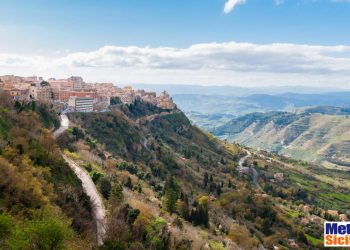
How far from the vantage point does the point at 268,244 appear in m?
75.1

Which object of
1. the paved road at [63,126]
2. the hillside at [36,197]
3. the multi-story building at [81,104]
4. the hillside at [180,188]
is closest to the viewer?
the hillside at [36,197]

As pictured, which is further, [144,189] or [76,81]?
[76,81]

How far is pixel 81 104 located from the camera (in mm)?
126625

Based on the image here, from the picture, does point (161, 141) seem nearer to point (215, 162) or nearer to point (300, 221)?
point (215, 162)

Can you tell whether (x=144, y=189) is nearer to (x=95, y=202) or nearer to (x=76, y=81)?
(x=95, y=202)

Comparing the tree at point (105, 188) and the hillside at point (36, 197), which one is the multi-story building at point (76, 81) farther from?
the tree at point (105, 188)

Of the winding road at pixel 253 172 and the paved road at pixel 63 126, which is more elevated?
the paved road at pixel 63 126

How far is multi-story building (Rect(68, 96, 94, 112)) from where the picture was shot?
124 metres

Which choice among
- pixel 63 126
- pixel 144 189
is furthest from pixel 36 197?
pixel 63 126

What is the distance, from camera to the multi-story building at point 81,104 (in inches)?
4892

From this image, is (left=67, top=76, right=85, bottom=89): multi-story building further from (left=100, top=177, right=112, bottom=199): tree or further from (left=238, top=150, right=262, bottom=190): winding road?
(left=100, top=177, right=112, bottom=199): tree

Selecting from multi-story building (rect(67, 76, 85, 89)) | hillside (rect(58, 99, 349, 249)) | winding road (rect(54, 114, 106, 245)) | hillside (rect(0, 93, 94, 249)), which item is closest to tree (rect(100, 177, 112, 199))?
hillside (rect(58, 99, 349, 249))

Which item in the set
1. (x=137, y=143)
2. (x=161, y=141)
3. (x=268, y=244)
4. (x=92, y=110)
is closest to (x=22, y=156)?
(x=268, y=244)

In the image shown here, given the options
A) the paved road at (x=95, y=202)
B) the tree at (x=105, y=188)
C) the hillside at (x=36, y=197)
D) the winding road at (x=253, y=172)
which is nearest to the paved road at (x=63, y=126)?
the paved road at (x=95, y=202)
